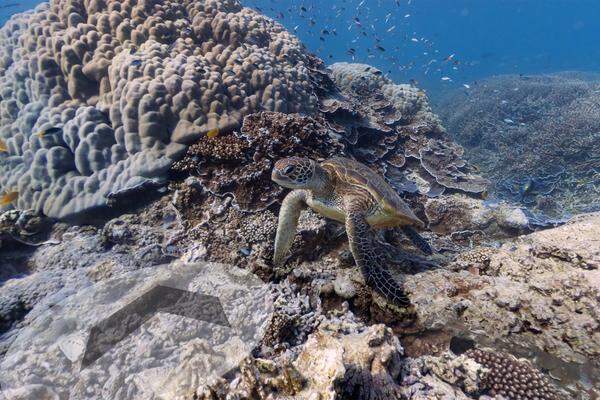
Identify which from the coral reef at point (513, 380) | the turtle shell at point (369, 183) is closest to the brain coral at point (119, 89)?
the turtle shell at point (369, 183)

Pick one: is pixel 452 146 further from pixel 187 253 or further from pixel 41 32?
pixel 41 32

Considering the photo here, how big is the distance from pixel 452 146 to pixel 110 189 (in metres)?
8.73

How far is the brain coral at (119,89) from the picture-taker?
17.7ft

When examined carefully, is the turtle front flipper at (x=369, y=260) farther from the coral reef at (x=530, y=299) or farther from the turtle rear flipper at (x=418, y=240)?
the turtle rear flipper at (x=418, y=240)

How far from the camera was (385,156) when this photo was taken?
7.66 meters

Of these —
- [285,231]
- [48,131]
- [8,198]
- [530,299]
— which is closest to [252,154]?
[285,231]

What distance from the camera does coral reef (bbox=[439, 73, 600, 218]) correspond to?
917 cm

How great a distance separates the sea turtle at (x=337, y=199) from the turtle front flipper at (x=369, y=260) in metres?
0.01

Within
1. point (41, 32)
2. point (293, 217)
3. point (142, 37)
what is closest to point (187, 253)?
point (293, 217)

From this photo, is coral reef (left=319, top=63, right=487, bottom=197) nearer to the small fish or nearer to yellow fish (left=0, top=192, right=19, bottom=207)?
the small fish

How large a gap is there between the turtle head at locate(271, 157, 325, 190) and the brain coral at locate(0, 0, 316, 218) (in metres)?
2.03

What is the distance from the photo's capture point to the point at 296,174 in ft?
12.8

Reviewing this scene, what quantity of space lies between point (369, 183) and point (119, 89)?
4.64 metres

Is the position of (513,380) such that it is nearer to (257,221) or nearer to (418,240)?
(418,240)
